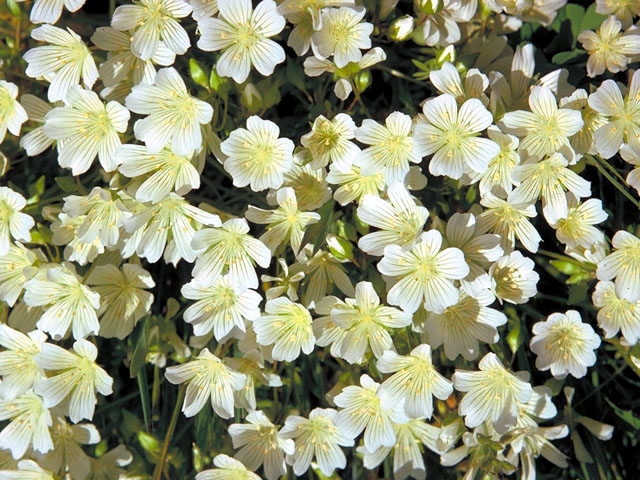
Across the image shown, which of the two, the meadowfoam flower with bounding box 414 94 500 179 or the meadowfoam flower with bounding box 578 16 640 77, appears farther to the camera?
the meadowfoam flower with bounding box 578 16 640 77

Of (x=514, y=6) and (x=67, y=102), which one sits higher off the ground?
(x=514, y=6)

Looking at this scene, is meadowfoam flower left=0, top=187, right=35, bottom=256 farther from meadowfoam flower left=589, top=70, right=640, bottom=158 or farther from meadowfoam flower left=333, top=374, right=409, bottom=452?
meadowfoam flower left=589, top=70, right=640, bottom=158

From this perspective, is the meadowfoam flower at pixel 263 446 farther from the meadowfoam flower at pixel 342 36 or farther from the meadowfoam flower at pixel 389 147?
the meadowfoam flower at pixel 342 36

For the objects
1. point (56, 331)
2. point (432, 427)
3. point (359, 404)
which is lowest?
point (432, 427)

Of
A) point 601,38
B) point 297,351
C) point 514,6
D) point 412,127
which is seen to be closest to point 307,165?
point 412,127

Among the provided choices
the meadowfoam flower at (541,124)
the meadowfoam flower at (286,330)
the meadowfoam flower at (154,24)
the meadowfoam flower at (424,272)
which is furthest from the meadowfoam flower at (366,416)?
the meadowfoam flower at (154,24)

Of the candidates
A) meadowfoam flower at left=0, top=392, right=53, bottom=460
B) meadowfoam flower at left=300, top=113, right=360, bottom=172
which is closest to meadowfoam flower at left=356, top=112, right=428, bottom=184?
meadowfoam flower at left=300, top=113, right=360, bottom=172

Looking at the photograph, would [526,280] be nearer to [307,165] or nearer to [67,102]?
[307,165]
